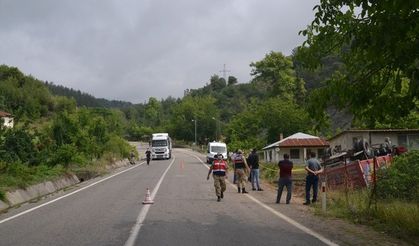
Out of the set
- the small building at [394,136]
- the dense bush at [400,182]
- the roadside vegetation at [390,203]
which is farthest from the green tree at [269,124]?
the roadside vegetation at [390,203]

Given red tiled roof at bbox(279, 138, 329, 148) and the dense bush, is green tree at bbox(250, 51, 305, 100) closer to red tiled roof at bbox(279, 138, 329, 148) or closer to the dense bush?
red tiled roof at bbox(279, 138, 329, 148)

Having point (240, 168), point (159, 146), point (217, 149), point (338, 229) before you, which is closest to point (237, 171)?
point (240, 168)

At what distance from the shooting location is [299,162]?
6469 cm

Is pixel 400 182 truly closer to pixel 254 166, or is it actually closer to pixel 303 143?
pixel 254 166

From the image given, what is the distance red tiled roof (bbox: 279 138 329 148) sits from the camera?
62594 mm

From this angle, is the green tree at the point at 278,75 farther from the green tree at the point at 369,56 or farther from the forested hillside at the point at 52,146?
the green tree at the point at 369,56

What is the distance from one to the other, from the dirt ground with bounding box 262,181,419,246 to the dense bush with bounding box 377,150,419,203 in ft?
11.6

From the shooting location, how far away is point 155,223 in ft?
45.8

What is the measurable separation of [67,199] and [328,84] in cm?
1443

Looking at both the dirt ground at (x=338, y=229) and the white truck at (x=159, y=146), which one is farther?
the white truck at (x=159, y=146)

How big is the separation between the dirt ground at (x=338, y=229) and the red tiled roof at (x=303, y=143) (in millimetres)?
44249

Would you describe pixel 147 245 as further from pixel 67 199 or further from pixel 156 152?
pixel 156 152

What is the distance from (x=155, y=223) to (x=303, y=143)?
5138 centimetres

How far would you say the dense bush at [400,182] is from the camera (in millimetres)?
19875
